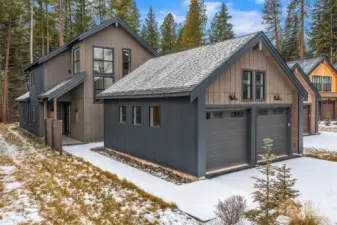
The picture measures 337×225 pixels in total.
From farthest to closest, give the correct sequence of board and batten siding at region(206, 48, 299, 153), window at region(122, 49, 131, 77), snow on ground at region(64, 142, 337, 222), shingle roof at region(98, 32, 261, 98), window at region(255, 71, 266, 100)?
1. window at region(122, 49, 131, 77)
2. window at region(255, 71, 266, 100)
3. board and batten siding at region(206, 48, 299, 153)
4. shingle roof at region(98, 32, 261, 98)
5. snow on ground at region(64, 142, 337, 222)

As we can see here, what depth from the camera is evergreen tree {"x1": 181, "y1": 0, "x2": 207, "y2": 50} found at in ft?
113

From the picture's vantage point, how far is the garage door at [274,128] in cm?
925

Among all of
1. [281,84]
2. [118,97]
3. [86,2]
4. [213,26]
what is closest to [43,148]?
[118,97]

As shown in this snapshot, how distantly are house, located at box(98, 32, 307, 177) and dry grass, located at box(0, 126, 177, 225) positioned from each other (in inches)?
79.3

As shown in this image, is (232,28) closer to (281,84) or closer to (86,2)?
(86,2)

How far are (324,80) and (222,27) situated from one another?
18.6 meters

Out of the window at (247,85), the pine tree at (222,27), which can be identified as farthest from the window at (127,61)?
the pine tree at (222,27)

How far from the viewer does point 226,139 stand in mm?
8312

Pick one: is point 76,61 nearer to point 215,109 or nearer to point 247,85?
point 215,109

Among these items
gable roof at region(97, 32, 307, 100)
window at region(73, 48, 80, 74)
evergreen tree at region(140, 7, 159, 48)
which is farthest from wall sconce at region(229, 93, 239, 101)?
evergreen tree at region(140, 7, 159, 48)

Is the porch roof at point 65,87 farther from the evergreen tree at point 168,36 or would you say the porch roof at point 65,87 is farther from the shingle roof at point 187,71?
the evergreen tree at point 168,36

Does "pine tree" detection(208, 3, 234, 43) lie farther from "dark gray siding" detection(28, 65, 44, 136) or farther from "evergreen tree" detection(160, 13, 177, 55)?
"dark gray siding" detection(28, 65, 44, 136)

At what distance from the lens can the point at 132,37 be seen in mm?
15531

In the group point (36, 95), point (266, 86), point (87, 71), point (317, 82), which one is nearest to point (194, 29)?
point (317, 82)
